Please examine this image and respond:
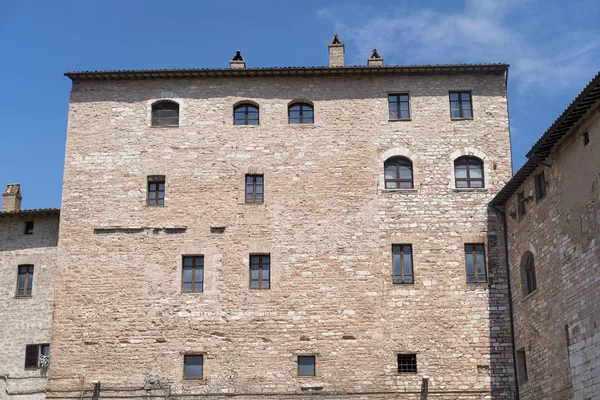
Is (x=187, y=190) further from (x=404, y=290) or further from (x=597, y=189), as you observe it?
(x=597, y=189)

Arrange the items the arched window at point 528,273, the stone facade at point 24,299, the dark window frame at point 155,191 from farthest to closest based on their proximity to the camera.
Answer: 1. the stone facade at point 24,299
2. the dark window frame at point 155,191
3. the arched window at point 528,273

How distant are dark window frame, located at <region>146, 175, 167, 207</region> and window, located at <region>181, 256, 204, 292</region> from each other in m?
2.13

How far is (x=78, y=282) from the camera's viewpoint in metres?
26.1

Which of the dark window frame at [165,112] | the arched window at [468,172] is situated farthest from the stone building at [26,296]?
the arched window at [468,172]

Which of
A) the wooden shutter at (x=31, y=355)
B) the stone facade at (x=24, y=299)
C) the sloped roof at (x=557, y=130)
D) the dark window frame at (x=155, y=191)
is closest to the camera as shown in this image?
the sloped roof at (x=557, y=130)

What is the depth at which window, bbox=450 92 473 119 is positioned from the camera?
27.6 meters

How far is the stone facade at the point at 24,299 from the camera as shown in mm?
27312

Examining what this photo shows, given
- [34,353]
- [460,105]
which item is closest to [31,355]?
[34,353]

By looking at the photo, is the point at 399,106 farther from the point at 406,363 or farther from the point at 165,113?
the point at 406,363

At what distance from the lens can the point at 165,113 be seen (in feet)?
91.7

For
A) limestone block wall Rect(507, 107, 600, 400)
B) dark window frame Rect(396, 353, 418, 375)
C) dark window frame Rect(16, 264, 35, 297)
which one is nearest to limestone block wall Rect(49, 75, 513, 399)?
dark window frame Rect(396, 353, 418, 375)

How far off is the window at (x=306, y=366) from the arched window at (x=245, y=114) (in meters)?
8.03

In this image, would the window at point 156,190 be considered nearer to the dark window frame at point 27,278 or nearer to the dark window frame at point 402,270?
the dark window frame at point 27,278

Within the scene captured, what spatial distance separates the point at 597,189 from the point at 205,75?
46.1 ft
